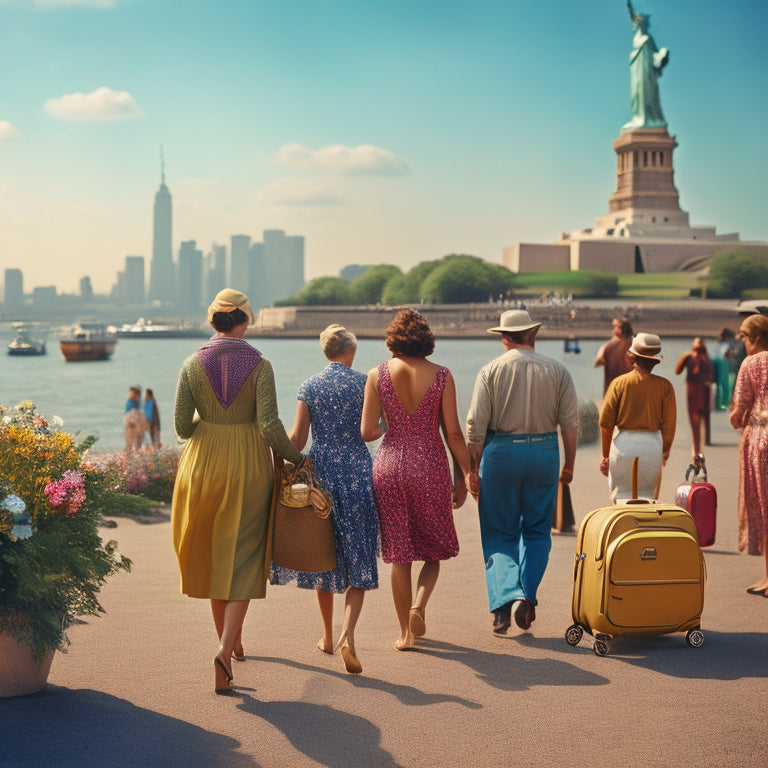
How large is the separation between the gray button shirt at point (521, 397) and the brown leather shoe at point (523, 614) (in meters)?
0.84

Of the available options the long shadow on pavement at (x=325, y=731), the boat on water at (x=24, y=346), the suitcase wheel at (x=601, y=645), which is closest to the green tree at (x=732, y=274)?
the boat on water at (x=24, y=346)

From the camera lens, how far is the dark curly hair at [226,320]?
16.0 feet

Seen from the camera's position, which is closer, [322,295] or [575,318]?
[575,318]

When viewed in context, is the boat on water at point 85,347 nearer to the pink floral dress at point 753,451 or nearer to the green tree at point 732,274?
the green tree at point 732,274

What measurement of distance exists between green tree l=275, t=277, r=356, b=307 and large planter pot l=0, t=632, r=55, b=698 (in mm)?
114879

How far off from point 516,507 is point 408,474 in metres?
0.73

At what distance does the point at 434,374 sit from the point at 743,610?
2.31m

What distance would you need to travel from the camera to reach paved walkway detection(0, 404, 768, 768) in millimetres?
3930

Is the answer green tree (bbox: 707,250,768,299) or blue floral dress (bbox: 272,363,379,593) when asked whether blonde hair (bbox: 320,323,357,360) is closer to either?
blue floral dress (bbox: 272,363,379,593)

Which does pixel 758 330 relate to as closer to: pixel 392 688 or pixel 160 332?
pixel 392 688

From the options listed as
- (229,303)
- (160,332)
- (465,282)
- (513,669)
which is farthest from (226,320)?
(160,332)

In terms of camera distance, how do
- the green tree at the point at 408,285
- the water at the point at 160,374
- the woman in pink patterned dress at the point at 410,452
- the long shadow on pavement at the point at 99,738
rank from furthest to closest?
the green tree at the point at 408,285 < the water at the point at 160,374 < the woman in pink patterned dress at the point at 410,452 < the long shadow on pavement at the point at 99,738

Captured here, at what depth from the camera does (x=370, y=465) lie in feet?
17.5

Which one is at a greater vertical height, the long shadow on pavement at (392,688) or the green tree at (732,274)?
the green tree at (732,274)
